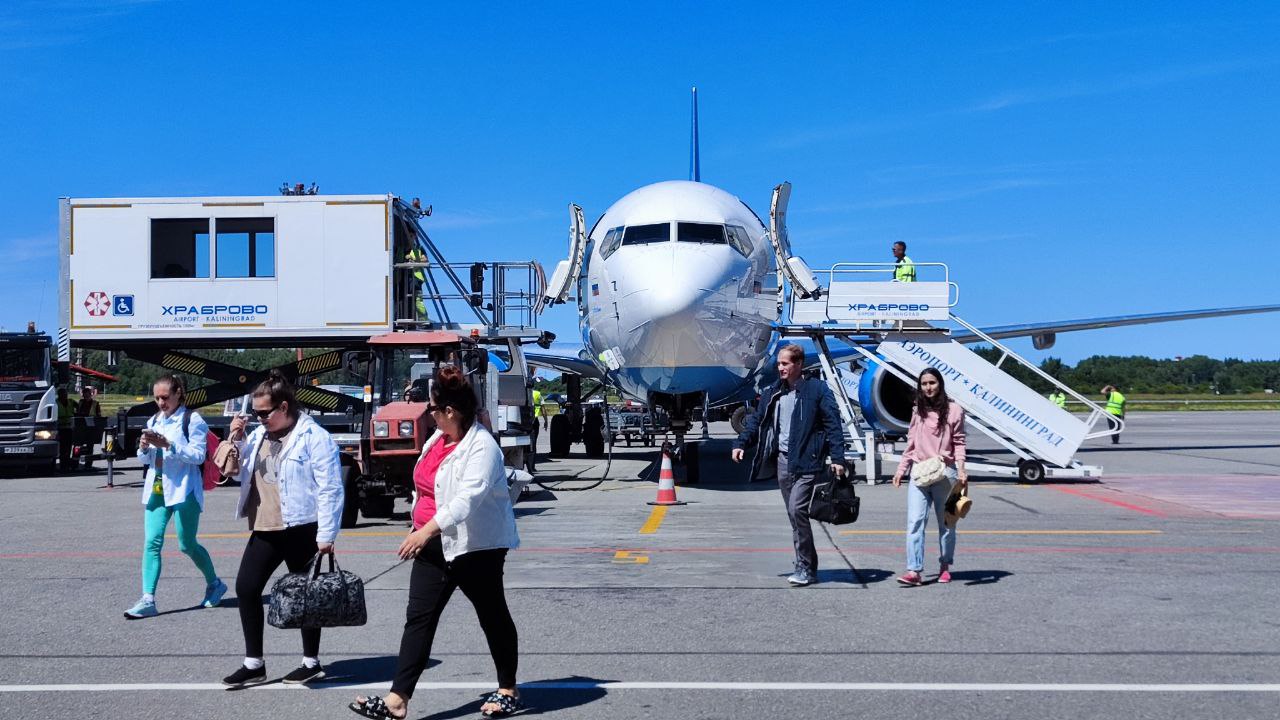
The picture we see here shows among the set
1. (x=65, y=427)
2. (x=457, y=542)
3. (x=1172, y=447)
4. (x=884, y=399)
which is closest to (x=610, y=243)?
(x=884, y=399)

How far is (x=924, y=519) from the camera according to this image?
879 centimetres

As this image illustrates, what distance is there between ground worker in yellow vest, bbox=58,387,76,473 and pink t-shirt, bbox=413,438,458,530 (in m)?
20.3

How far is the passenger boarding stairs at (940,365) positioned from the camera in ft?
57.0

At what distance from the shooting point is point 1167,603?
7.89m

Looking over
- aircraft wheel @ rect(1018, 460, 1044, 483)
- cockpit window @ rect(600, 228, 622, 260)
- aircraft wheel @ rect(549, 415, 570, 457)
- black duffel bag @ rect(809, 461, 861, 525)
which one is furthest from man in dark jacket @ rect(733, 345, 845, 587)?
aircraft wheel @ rect(549, 415, 570, 457)

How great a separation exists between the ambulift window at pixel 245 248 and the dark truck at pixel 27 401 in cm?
545

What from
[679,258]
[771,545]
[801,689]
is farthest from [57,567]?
[679,258]

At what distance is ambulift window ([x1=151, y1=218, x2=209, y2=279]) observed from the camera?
1916 centimetres

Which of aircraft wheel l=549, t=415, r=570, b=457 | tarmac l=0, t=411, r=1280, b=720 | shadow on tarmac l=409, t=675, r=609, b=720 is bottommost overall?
shadow on tarmac l=409, t=675, r=609, b=720

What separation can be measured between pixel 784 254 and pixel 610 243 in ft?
8.76

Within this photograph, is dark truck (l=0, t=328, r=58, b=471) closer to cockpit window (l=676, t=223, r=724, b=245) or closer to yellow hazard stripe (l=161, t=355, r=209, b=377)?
yellow hazard stripe (l=161, t=355, r=209, b=377)

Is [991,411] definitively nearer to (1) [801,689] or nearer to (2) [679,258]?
(2) [679,258]

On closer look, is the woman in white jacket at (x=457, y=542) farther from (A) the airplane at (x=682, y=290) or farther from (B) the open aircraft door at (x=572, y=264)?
(B) the open aircraft door at (x=572, y=264)

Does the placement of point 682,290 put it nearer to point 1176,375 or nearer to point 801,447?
point 801,447
